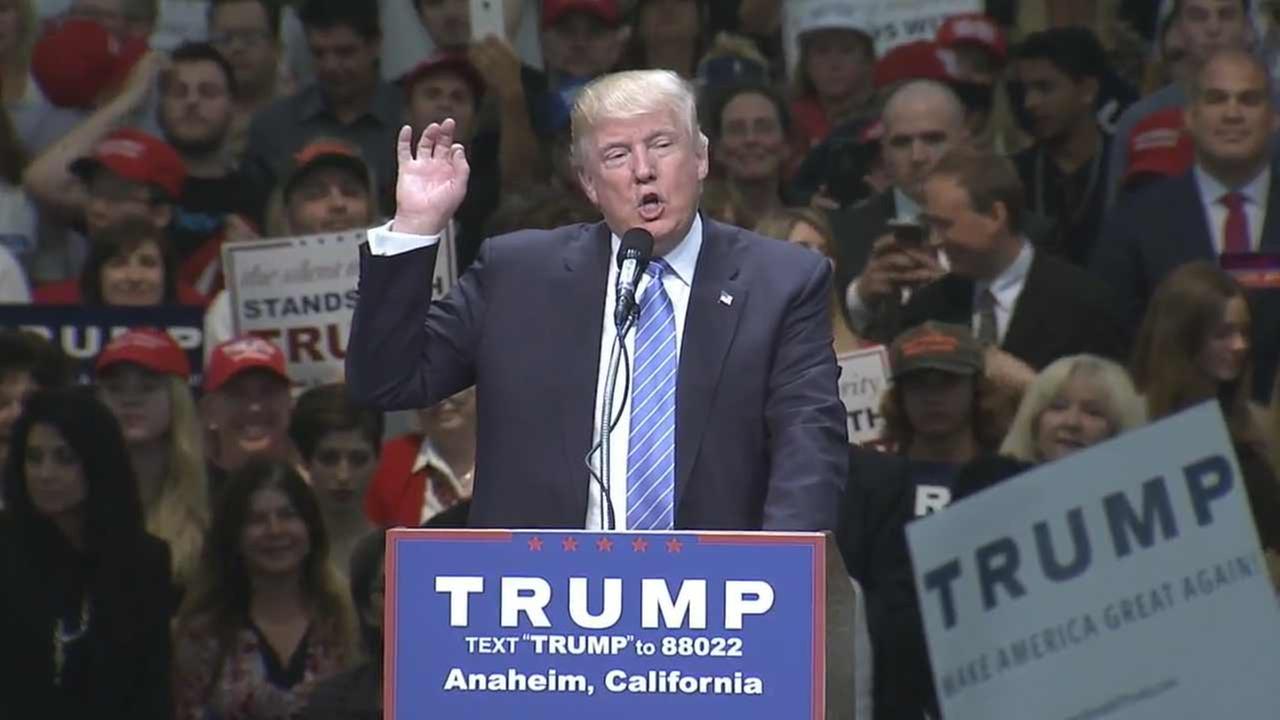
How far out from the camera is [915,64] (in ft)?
37.4

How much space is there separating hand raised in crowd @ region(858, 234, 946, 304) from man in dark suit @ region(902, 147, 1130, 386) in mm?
84

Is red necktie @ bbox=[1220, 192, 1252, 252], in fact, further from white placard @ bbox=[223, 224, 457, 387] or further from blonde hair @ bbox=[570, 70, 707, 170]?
blonde hair @ bbox=[570, 70, 707, 170]

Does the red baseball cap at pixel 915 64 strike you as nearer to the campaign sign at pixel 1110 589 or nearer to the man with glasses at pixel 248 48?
the man with glasses at pixel 248 48

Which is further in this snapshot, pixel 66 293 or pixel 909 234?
pixel 66 293

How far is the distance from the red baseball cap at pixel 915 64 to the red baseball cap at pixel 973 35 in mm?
45

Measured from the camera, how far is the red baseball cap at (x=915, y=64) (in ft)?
37.2

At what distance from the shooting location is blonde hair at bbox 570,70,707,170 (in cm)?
529

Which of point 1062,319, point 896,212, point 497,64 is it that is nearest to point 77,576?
point 1062,319

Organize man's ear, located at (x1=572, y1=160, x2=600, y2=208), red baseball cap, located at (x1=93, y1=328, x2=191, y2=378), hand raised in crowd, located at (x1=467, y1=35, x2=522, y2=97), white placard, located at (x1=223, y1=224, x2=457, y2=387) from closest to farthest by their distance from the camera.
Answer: man's ear, located at (x1=572, y1=160, x2=600, y2=208), red baseball cap, located at (x1=93, y1=328, x2=191, y2=378), white placard, located at (x1=223, y1=224, x2=457, y2=387), hand raised in crowd, located at (x1=467, y1=35, x2=522, y2=97)

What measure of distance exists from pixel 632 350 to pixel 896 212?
489 centimetres

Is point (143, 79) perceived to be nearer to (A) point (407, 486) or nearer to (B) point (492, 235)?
(B) point (492, 235)

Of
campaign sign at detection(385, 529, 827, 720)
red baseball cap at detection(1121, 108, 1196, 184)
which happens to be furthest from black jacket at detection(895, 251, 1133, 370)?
campaign sign at detection(385, 529, 827, 720)

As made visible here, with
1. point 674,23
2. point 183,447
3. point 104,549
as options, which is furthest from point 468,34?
point 104,549

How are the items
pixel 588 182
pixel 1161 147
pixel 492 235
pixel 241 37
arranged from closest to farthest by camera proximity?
pixel 588 182 < pixel 492 235 < pixel 1161 147 < pixel 241 37
